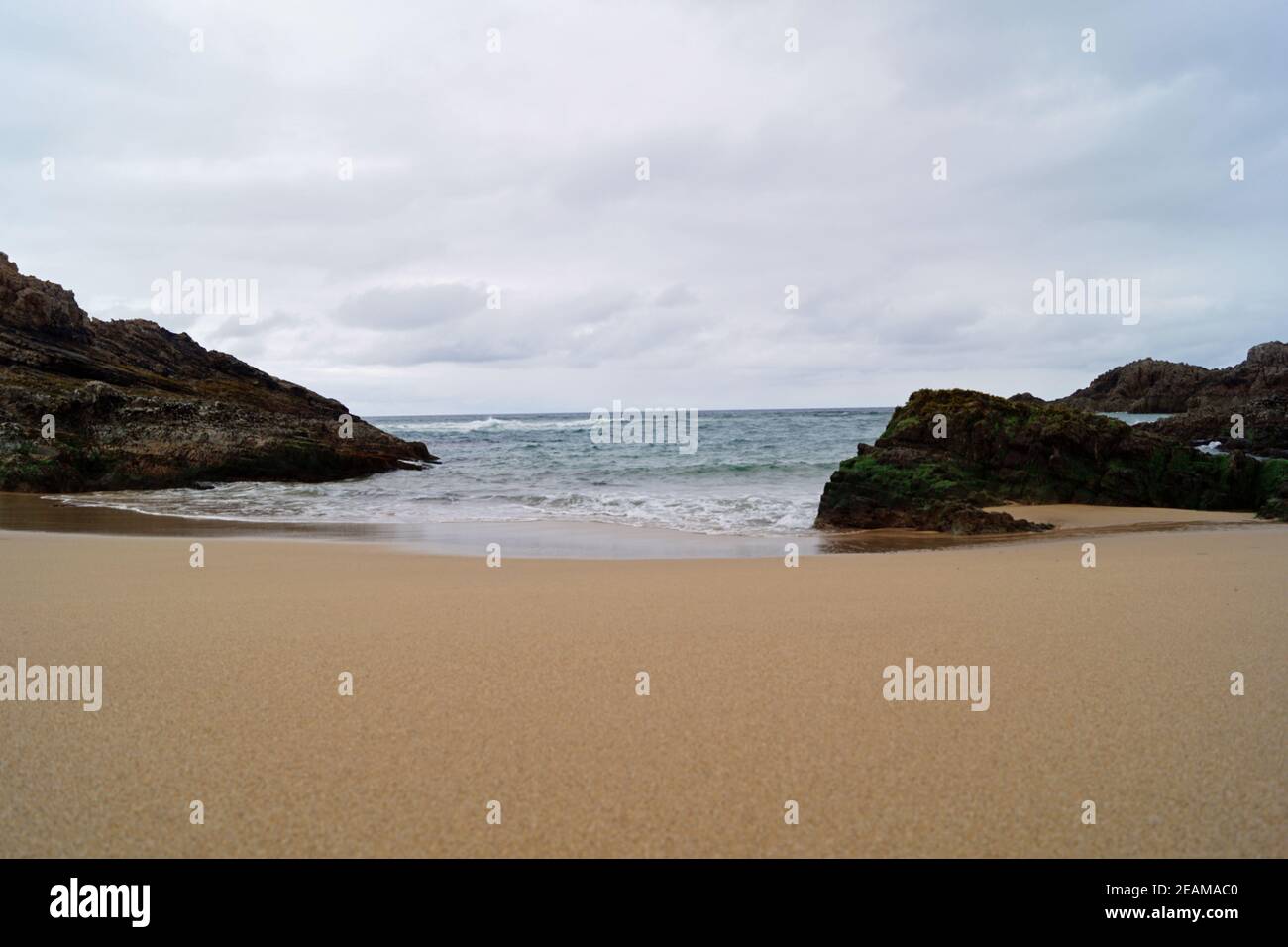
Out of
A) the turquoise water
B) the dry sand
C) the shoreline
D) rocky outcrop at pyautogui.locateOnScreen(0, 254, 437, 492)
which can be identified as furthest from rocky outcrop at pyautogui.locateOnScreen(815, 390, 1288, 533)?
rocky outcrop at pyautogui.locateOnScreen(0, 254, 437, 492)

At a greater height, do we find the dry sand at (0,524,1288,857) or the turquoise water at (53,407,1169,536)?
the turquoise water at (53,407,1169,536)

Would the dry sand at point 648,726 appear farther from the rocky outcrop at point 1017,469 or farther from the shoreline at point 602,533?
the rocky outcrop at point 1017,469

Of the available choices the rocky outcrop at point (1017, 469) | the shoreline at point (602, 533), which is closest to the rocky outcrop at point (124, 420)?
the shoreline at point (602, 533)

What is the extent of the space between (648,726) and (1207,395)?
6804cm

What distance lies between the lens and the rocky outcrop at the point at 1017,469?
41.2ft

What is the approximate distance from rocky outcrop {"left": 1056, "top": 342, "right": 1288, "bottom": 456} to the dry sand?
23111 mm

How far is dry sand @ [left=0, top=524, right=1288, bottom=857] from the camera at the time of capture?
2.40 metres

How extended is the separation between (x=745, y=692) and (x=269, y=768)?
76.7 inches

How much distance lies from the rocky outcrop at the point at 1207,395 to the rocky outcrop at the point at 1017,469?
11.5m

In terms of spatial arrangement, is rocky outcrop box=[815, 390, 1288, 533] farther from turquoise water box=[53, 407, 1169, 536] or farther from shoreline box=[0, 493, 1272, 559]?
turquoise water box=[53, 407, 1169, 536]

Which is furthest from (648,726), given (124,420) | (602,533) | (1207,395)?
(1207,395)

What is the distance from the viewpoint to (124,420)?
68.8 feet
